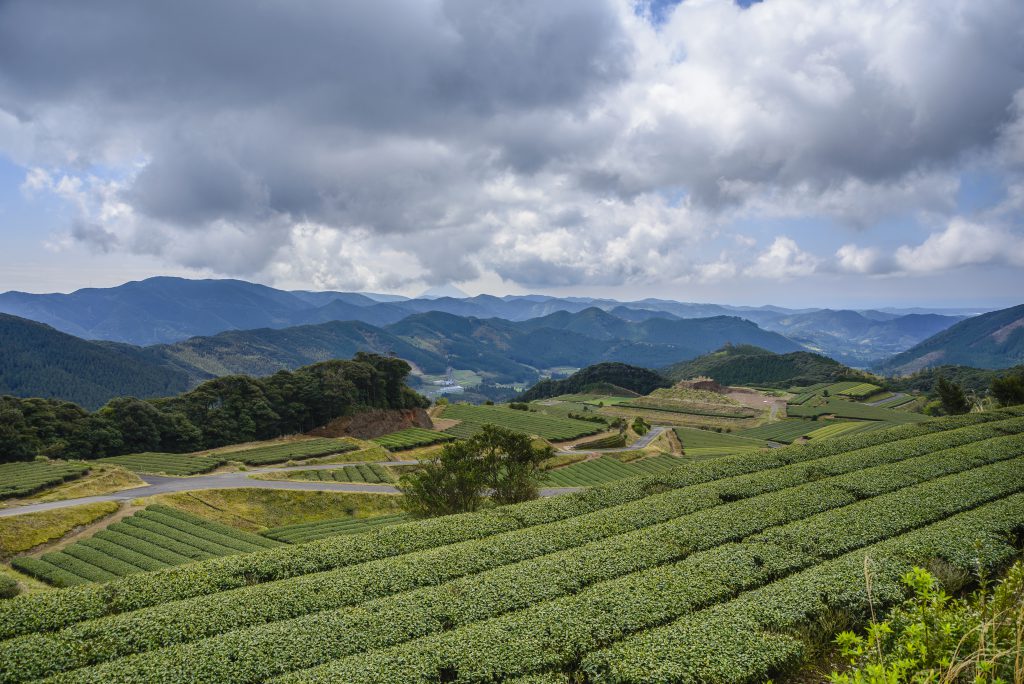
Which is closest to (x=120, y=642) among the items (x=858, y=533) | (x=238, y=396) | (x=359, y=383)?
(x=858, y=533)

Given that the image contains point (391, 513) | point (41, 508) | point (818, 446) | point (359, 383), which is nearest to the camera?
point (818, 446)

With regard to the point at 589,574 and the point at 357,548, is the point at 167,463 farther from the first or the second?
the point at 589,574

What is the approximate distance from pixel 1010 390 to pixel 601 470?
47292 millimetres

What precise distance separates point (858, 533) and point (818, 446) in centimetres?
1724

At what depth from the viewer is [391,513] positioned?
4938 centimetres

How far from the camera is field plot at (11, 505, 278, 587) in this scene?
94.4 ft

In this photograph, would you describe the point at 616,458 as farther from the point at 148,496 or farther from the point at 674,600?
the point at 674,600

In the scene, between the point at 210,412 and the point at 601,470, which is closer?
the point at 601,470

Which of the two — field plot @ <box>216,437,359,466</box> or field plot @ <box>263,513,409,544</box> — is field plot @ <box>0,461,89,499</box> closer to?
field plot @ <box>216,437,359,466</box>

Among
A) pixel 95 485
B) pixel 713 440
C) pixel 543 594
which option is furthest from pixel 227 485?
pixel 713 440

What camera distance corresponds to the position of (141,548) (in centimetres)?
3269

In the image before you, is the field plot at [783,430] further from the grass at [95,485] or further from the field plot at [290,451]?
the grass at [95,485]

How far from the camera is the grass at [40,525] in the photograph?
3238 cm

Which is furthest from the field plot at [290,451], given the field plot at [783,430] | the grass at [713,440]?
the field plot at [783,430]
